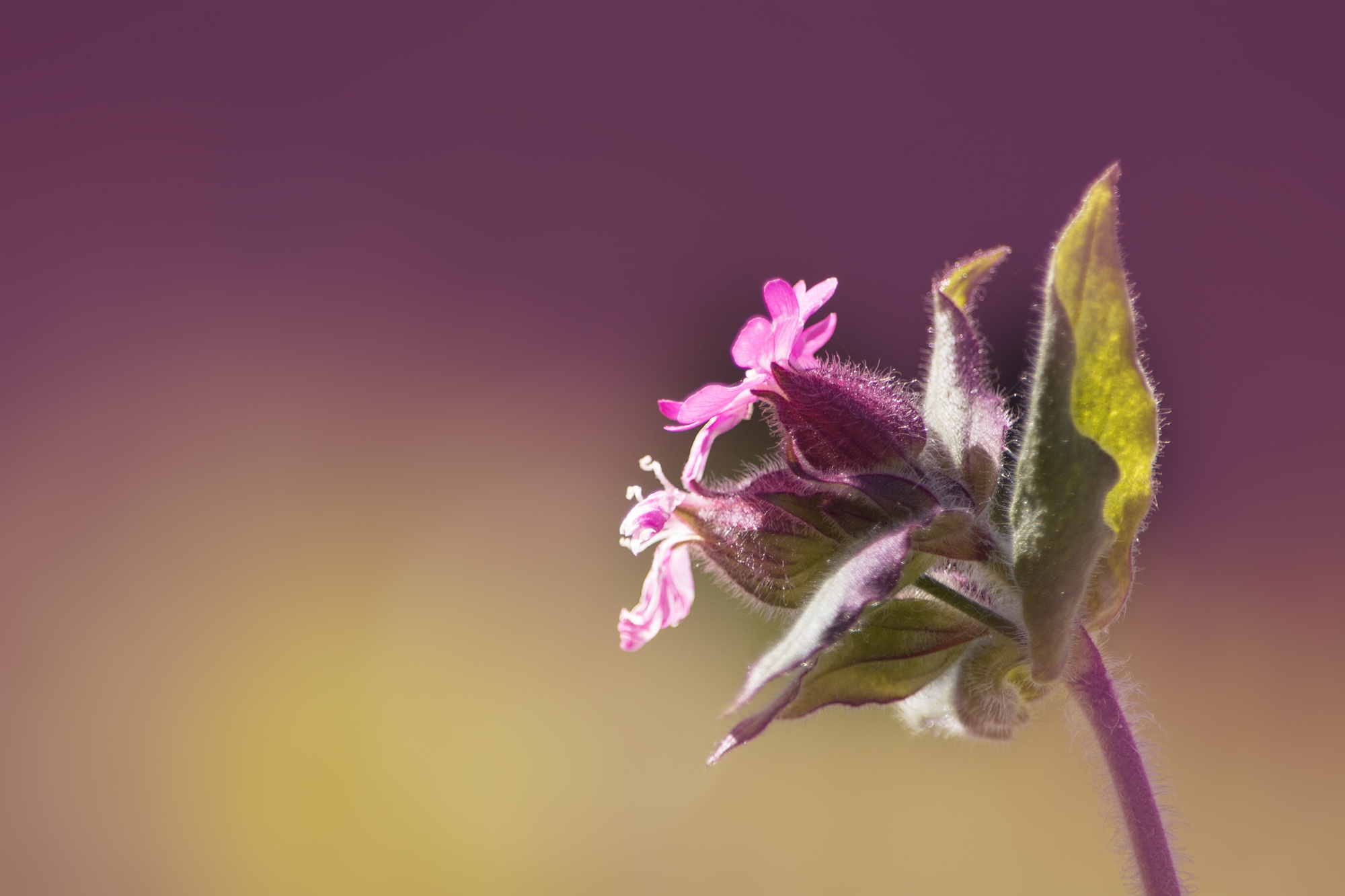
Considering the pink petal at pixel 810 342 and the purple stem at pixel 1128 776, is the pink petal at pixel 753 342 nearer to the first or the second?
the pink petal at pixel 810 342

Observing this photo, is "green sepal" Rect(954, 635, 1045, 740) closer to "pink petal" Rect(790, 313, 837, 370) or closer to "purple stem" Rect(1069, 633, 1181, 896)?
"purple stem" Rect(1069, 633, 1181, 896)

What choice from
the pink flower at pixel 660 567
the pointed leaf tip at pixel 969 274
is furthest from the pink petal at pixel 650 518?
the pointed leaf tip at pixel 969 274

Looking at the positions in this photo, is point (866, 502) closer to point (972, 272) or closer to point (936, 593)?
point (936, 593)

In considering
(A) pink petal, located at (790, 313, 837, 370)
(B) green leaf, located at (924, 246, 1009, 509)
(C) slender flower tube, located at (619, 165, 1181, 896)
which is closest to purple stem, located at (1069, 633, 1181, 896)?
(C) slender flower tube, located at (619, 165, 1181, 896)

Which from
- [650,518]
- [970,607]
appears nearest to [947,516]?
[970,607]

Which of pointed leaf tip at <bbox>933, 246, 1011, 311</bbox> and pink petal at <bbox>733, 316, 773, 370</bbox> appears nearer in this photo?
pink petal at <bbox>733, 316, 773, 370</bbox>

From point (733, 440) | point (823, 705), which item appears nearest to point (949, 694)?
point (823, 705)

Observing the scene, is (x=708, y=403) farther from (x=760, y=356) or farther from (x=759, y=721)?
(x=759, y=721)
